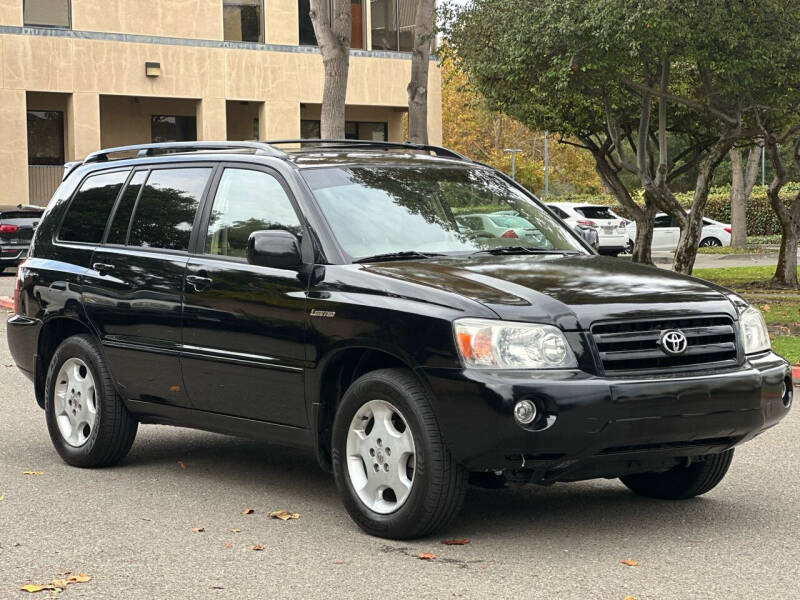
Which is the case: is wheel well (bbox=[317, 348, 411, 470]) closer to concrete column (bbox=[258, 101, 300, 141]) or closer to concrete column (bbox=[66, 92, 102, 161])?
concrete column (bbox=[66, 92, 102, 161])

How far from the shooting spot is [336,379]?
679cm

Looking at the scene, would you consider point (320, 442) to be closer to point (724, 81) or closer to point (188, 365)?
point (188, 365)

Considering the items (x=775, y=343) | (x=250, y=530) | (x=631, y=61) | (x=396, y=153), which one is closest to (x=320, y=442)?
(x=250, y=530)

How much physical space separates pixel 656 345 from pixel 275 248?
74.7 inches

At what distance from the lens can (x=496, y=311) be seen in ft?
19.9

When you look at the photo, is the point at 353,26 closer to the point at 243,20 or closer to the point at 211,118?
the point at 243,20

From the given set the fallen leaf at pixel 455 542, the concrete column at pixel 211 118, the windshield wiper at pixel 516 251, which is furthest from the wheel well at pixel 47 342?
the concrete column at pixel 211 118

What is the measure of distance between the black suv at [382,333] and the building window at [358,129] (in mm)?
39897

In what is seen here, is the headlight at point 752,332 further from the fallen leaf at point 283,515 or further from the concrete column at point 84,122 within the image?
the concrete column at point 84,122

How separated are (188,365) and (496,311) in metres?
2.16

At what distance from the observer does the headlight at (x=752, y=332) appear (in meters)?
6.67

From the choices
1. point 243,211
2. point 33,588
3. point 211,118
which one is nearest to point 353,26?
point 211,118

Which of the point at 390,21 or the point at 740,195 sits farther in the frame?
the point at 390,21

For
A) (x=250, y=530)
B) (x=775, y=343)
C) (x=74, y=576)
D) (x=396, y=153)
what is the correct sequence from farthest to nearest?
(x=775, y=343) → (x=396, y=153) → (x=250, y=530) → (x=74, y=576)
